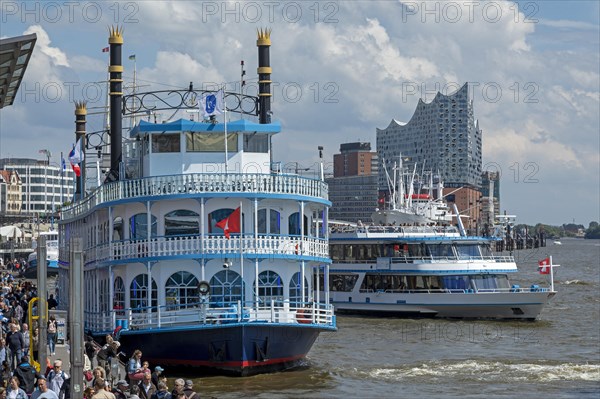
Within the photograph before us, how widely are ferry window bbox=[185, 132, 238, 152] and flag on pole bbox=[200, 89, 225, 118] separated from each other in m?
1.16

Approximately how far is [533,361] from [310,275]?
33.9 feet

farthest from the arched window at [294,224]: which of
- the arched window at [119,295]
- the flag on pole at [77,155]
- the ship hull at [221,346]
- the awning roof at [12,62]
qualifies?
the flag on pole at [77,155]

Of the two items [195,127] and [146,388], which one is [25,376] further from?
[195,127]

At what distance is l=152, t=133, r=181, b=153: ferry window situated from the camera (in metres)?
38.9

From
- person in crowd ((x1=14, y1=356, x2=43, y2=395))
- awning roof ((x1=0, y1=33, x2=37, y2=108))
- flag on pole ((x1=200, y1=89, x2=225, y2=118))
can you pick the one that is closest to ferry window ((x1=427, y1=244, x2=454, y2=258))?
flag on pole ((x1=200, y1=89, x2=225, y2=118))

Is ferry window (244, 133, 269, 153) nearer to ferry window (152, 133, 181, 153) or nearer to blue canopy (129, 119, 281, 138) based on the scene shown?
blue canopy (129, 119, 281, 138)

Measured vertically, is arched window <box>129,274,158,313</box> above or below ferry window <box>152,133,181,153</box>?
below

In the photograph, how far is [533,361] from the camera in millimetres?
44625

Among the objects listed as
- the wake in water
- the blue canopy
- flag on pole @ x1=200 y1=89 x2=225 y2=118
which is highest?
flag on pole @ x1=200 y1=89 x2=225 y2=118

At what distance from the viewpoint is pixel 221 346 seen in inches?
1395

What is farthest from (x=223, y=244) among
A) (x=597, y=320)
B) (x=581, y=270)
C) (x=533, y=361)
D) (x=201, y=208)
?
(x=581, y=270)

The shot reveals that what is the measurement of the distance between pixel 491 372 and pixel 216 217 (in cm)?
1119

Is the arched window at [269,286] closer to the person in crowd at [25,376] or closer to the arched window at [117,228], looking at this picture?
the arched window at [117,228]

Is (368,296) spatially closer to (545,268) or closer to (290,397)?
(545,268)
